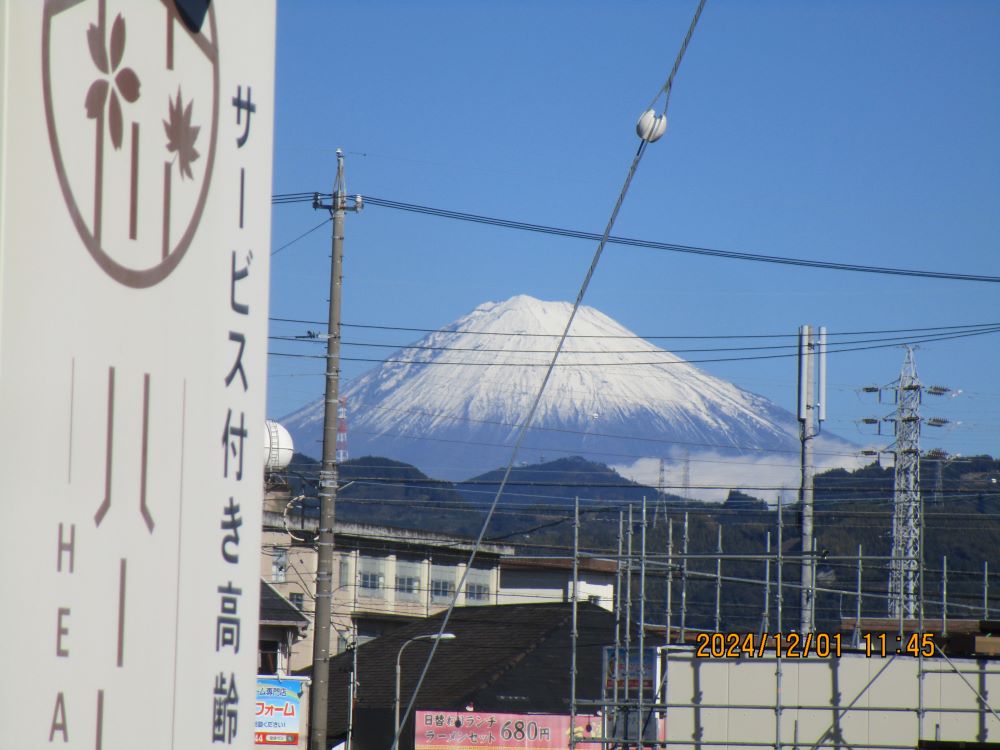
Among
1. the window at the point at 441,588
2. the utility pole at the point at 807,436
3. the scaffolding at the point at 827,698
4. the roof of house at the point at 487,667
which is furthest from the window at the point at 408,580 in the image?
the scaffolding at the point at 827,698

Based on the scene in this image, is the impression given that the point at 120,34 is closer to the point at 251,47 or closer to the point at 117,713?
the point at 251,47

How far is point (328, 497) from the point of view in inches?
848

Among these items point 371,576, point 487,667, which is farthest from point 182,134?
point 371,576

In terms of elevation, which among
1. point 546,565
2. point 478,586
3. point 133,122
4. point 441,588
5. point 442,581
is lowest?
point 441,588

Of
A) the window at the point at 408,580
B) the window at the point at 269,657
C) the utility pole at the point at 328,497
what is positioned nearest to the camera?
the utility pole at the point at 328,497

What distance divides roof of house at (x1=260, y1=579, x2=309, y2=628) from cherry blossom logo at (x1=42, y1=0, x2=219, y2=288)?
138 ft

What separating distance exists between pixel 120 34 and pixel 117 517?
3.88 ft

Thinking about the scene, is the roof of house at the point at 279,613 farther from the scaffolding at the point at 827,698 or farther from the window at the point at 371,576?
the scaffolding at the point at 827,698

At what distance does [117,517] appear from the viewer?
293 cm

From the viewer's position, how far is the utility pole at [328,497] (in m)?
20.8

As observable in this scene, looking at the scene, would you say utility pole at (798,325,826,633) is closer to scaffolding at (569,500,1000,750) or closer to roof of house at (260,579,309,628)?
scaffolding at (569,500,1000,750)

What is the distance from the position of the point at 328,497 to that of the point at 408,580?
140 ft

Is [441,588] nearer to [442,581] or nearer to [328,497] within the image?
[442,581]

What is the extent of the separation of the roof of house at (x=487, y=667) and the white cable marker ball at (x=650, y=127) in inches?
1100
